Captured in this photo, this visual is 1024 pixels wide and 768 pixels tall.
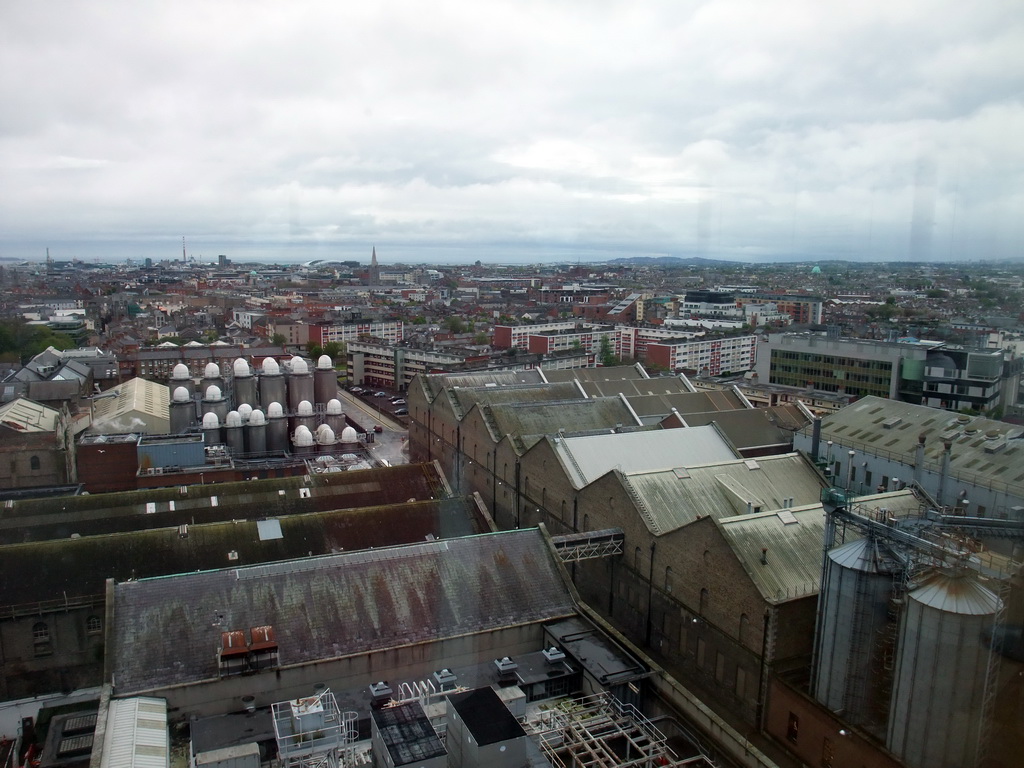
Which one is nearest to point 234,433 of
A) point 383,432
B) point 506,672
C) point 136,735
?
point 383,432

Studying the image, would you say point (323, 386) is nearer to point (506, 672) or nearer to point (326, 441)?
point (326, 441)

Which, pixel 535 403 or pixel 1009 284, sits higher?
pixel 1009 284

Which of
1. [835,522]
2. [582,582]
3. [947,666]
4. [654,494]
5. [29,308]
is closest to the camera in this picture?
[947,666]

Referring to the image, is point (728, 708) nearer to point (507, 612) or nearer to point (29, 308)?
point (507, 612)

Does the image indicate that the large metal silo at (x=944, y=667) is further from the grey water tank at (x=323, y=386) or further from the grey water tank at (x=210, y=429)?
the grey water tank at (x=323, y=386)

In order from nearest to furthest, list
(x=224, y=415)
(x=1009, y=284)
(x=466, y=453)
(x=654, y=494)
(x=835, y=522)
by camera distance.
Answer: (x=835, y=522) < (x=1009, y=284) < (x=654, y=494) < (x=466, y=453) < (x=224, y=415)

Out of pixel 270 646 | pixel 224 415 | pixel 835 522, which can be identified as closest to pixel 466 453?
pixel 224 415
